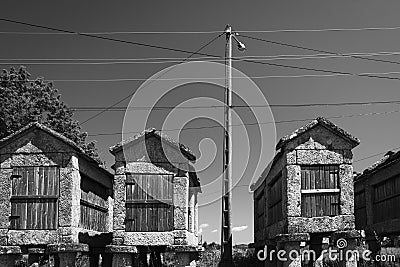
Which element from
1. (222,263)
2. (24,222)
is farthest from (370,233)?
(24,222)

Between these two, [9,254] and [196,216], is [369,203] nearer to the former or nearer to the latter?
[196,216]

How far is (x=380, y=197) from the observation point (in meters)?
26.2

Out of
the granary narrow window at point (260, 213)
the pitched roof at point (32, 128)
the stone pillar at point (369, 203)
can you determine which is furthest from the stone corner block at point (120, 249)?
the stone pillar at point (369, 203)

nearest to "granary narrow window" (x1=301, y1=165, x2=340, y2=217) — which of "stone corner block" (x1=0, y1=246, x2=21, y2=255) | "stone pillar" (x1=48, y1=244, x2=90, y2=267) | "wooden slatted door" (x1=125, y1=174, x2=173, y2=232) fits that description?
"wooden slatted door" (x1=125, y1=174, x2=173, y2=232)

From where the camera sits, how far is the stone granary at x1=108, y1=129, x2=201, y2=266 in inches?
846

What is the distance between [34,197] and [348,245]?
1116 centimetres

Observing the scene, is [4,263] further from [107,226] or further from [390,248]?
[390,248]

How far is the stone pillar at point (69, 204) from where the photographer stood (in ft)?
69.8

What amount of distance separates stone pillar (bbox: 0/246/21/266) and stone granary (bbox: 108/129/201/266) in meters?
3.40

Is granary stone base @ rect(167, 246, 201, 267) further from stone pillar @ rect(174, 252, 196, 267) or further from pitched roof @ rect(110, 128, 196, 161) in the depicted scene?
pitched roof @ rect(110, 128, 196, 161)

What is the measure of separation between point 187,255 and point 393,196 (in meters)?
9.12

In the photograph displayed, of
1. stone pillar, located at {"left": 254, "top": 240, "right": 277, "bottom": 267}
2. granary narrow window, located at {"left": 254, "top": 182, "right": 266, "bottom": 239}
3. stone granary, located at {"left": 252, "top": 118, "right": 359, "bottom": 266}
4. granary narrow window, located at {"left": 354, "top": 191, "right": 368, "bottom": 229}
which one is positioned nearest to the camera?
stone granary, located at {"left": 252, "top": 118, "right": 359, "bottom": 266}

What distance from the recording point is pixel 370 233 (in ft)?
86.2

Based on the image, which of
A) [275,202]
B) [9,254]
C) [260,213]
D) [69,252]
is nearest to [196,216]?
[260,213]
